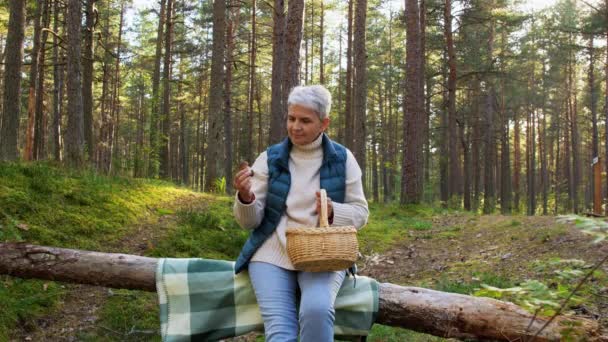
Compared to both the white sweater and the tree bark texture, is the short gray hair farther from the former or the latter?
the tree bark texture

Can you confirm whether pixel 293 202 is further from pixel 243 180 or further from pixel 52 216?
pixel 52 216

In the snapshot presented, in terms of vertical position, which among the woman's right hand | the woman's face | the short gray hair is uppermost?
the short gray hair

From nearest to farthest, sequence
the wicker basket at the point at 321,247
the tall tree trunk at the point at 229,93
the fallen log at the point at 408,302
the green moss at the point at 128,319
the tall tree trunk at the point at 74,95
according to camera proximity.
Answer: the wicker basket at the point at 321,247
the fallen log at the point at 408,302
the green moss at the point at 128,319
the tall tree trunk at the point at 74,95
the tall tree trunk at the point at 229,93

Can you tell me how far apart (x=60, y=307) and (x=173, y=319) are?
2008 mm

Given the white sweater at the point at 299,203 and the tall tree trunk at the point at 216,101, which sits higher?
the tall tree trunk at the point at 216,101

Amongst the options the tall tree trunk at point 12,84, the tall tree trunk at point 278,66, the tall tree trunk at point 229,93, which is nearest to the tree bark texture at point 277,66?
the tall tree trunk at point 278,66

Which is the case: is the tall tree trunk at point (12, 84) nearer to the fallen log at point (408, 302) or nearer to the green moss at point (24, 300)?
the green moss at point (24, 300)

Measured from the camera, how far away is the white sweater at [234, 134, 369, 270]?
3.24 metres

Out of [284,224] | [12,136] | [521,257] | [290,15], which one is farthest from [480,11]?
[284,224]

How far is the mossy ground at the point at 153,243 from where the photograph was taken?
15.0ft

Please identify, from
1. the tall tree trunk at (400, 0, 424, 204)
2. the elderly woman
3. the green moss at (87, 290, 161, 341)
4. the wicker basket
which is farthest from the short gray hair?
the tall tree trunk at (400, 0, 424, 204)

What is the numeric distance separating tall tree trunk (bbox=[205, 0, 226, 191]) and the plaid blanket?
919cm

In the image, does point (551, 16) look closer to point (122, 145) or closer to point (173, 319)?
point (173, 319)

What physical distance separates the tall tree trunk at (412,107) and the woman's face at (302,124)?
10082 millimetres
